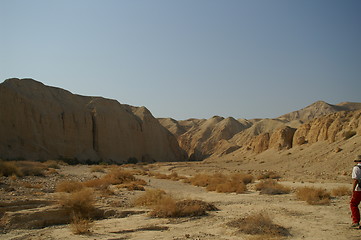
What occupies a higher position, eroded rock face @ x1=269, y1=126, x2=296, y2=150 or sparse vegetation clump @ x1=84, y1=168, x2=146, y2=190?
eroded rock face @ x1=269, y1=126, x2=296, y2=150

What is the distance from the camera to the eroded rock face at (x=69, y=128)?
145ft

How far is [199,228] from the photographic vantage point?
327 inches

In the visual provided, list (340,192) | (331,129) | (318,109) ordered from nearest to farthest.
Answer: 1. (340,192)
2. (331,129)
3. (318,109)

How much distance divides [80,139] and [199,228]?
1907 inches

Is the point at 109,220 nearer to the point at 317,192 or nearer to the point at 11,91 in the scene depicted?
the point at 317,192

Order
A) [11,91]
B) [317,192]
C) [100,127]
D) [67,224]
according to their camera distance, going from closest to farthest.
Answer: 1. [67,224]
2. [317,192]
3. [11,91]
4. [100,127]

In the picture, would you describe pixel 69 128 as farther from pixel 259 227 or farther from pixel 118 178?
pixel 259 227

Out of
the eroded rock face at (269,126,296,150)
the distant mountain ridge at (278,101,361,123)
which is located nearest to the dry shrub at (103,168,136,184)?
the eroded rock face at (269,126,296,150)

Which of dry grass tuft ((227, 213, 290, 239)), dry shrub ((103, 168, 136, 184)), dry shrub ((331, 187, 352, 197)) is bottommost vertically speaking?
dry shrub ((103, 168, 136, 184))

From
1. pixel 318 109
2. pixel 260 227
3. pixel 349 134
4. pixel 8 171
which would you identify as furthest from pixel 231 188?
pixel 318 109

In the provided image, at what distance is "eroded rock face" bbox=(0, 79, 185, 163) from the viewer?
44.2m

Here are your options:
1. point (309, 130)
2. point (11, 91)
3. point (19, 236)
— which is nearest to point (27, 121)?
point (11, 91)

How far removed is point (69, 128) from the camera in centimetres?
5225

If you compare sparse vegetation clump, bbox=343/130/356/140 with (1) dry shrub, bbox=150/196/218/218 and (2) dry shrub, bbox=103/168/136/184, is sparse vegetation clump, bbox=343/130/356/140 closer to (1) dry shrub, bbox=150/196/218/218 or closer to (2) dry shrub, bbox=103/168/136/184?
(2) dry shrub, bbox=103/168/136/184
